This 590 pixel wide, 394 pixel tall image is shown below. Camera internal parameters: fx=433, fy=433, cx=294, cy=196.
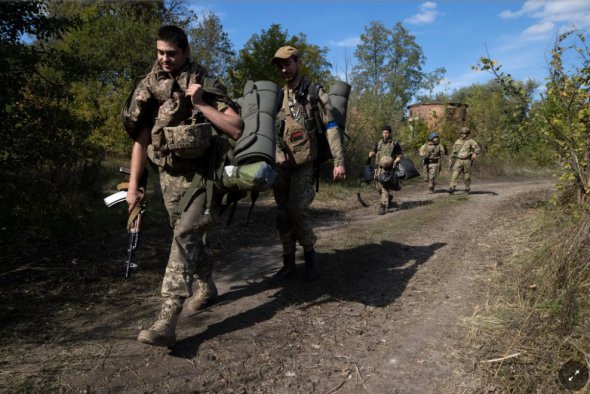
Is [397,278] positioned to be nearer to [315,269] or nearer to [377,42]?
[315,269]

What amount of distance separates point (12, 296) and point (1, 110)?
1.93 metres

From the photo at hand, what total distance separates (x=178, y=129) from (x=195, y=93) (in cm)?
25

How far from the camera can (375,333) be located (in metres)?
3.34

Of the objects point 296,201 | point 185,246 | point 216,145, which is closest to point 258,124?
point 216,145

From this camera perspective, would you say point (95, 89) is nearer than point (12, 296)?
No

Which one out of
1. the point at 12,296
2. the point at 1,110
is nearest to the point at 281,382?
the point at 12,296

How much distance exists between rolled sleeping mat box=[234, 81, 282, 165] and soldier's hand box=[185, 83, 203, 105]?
0.36m

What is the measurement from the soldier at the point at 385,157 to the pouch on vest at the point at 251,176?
673 cm

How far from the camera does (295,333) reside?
10.7 feet

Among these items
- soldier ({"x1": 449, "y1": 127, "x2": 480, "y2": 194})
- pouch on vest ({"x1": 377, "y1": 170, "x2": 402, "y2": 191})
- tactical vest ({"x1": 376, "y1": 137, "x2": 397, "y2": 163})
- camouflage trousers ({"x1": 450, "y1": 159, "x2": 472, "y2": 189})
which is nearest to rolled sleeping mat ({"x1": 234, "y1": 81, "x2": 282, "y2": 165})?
pouch on vest ({"x1": 377, "y1": 170, "x2": 402, "y2": 191})

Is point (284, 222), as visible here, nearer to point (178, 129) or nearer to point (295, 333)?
point (295, 333)

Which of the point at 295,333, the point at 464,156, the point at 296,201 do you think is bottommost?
the point at 295,333

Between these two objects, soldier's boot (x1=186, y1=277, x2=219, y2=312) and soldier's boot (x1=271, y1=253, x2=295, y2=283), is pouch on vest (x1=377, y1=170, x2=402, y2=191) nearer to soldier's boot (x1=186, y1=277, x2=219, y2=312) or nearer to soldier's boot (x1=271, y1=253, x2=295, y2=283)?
soldier's boot (x1=271, y1=253, x2=295, y2=283)

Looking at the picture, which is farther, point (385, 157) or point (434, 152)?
point (434, 152)
